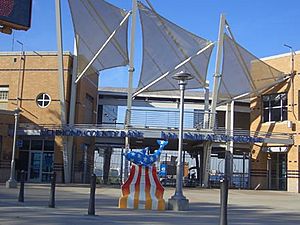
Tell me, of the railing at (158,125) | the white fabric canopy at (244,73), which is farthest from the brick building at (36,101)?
the white fabric canopy at (244,73)

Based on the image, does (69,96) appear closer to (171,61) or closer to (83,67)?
(83,67)

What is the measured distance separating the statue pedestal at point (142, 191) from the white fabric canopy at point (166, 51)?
2294cm

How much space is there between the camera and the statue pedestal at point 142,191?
18.2 m

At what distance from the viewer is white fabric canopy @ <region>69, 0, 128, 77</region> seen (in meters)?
39.2

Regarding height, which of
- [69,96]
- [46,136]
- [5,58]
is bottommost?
[46,136]

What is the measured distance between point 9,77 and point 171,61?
12936 mm

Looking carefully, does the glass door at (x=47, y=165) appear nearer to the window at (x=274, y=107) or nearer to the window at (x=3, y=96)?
the window at (x=3, y=96)

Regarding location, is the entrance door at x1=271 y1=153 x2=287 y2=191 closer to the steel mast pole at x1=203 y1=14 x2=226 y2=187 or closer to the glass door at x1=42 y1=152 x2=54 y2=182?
the steel mast pole at x1=203 y1=14 x2=226 y2=187

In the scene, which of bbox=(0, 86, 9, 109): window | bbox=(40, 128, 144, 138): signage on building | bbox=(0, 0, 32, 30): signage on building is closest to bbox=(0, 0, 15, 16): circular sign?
bbox=(0, 0, 32, 30): signage on building

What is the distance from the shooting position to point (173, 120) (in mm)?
40312

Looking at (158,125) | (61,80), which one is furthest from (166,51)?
(61,80)

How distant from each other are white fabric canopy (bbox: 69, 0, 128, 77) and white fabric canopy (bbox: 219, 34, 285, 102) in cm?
839

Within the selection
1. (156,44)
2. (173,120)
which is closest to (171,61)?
(156,44)

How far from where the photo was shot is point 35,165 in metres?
41.3
